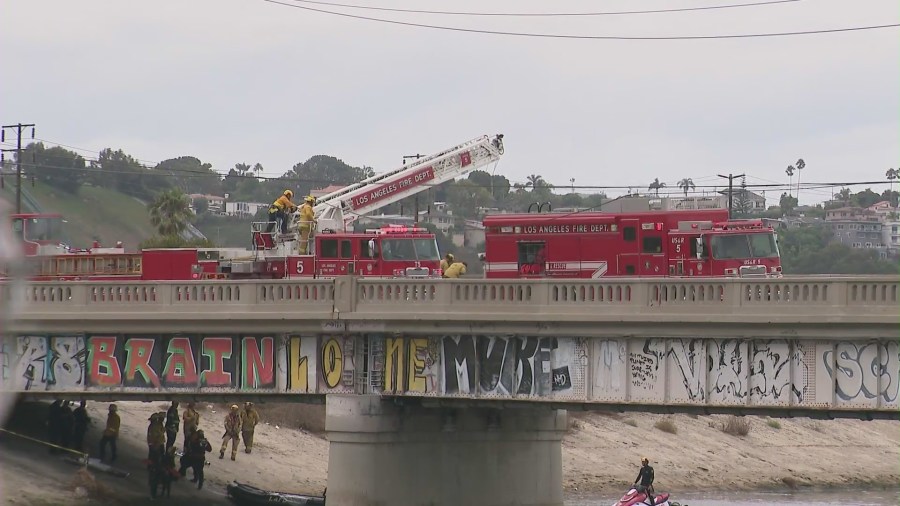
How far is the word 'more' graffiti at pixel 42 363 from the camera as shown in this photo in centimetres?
4334

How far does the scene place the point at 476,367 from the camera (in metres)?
39.7

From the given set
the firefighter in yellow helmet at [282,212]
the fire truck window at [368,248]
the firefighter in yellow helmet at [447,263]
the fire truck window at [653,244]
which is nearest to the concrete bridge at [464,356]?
the firefighter in yellow helmet at [447,263]

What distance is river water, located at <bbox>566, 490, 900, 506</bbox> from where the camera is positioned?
191 ft

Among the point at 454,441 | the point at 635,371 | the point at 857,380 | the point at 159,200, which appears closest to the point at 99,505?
the point at 454,441

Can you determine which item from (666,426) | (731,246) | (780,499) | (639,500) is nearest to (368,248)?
(731,246)

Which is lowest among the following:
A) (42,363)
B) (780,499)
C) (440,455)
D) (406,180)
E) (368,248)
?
(780,499)

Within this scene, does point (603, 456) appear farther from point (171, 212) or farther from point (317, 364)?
point (171, 212)

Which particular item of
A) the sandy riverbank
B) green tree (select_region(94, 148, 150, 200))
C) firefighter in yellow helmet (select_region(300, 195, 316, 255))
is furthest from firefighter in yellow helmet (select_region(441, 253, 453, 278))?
green tree (select_region(94, 148, 150, 200))

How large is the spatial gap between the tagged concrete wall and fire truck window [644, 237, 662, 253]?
9244mm

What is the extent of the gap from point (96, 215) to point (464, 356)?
87.0 meters

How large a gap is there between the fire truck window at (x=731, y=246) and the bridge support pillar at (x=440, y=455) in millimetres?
6727

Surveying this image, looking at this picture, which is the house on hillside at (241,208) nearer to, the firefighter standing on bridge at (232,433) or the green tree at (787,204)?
the green tree at (787,204)

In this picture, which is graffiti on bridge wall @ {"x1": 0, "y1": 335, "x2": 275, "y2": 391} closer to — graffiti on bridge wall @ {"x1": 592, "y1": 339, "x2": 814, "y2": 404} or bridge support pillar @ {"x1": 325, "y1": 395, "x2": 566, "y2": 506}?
bridge support pillar @ {"x1": 325, "y1": 395, "x2": 566, "y2": 506}

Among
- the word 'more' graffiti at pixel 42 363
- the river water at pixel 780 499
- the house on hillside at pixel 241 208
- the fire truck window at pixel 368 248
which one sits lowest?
the river water at pixel 780 499
